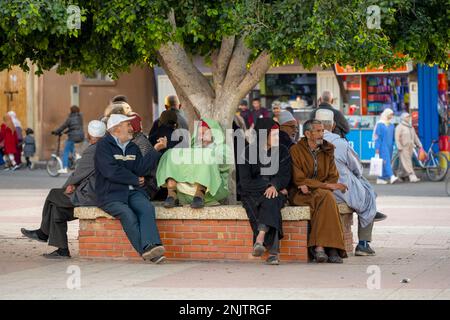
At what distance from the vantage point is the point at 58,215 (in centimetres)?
1237

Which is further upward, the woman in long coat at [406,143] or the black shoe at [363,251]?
the woman in long coat at [406,143]

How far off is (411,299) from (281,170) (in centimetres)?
314

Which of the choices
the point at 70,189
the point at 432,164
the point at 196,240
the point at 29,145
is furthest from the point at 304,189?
the point at 29,145

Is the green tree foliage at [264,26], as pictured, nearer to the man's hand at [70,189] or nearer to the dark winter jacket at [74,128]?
the man's hand at [70,189]

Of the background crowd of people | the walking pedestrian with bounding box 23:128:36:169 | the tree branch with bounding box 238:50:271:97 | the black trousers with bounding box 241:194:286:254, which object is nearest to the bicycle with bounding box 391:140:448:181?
the walking pedestrian with bounding box 23:128:36:169

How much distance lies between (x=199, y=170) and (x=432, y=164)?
46.6 ft

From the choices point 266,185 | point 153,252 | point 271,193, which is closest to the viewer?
point 153,252

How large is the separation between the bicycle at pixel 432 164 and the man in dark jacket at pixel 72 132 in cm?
807

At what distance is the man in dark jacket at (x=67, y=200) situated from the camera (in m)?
12.2

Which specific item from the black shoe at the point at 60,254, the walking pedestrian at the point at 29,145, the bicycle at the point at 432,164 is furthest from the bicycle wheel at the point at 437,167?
the black shoe at the point at 60,254

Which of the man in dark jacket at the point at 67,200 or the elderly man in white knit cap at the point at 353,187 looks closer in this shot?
the man in dark jacket at the point at 67,200

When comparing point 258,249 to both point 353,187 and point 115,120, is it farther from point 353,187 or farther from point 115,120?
point 115,120

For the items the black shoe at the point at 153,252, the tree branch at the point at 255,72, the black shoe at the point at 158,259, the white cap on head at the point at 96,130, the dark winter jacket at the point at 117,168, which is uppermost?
the tree branch at the point at 255,72

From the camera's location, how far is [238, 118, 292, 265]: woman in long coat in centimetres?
1143
